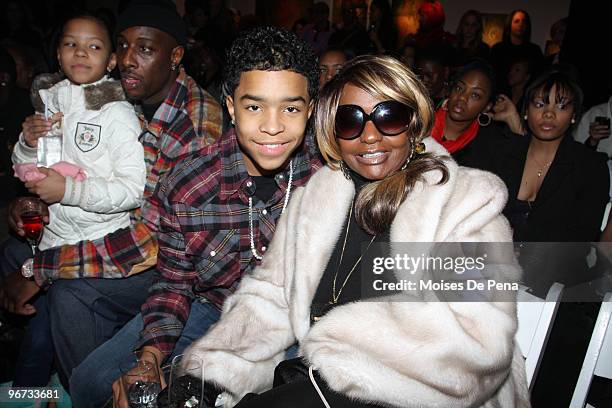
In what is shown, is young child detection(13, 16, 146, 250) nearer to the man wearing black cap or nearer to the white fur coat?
the man wearing black cap

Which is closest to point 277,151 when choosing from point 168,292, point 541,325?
point 168,292

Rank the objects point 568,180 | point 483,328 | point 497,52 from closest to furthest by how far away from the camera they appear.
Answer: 1. point 483,328
2. point 568,180
3. point 497,52

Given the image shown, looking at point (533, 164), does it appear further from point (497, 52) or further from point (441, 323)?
point (497, 52)

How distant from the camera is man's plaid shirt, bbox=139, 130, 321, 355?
2.39 metres

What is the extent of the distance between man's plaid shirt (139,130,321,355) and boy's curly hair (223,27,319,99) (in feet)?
1.35

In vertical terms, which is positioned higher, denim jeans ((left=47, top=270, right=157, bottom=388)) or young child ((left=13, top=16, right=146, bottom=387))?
young child ((left=13, top=16, right=146, bottom=387))

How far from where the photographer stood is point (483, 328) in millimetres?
1598

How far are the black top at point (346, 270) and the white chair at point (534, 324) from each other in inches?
27.5

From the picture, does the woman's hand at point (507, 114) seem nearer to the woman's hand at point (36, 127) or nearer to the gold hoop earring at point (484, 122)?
the gold hoop earring at point (484, 122)

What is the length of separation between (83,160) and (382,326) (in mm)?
1998

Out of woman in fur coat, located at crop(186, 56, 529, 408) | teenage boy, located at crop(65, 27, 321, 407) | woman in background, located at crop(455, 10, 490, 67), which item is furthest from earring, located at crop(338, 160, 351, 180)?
woman in background, located at crop(455, 10, 490, 67)

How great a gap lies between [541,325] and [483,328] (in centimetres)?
71

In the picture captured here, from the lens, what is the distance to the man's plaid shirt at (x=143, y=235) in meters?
2.64

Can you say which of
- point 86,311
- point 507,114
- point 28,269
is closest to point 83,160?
point 28,269
